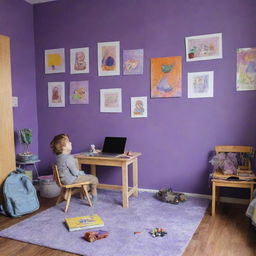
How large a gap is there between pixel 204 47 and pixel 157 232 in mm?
2179

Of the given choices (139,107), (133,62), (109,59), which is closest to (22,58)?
(109,59)

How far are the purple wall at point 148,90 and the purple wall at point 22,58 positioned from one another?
4.3 inches

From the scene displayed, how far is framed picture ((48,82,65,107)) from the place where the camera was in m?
4.21

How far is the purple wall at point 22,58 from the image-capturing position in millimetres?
3869

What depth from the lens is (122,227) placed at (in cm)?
270

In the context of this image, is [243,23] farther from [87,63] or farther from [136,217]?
[136,217]

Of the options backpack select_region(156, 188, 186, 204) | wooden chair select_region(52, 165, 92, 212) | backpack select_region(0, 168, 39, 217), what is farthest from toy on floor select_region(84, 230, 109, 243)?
backpack select_region(156, 188, 186, 204)

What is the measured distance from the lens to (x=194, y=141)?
3.55 m

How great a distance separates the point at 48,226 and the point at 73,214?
1.18 feet

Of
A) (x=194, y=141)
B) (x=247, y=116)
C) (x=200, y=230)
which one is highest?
(x=247, y=116)

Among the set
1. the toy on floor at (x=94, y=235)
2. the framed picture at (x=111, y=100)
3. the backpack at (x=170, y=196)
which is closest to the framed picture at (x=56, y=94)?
the framed picture at (x=111, y=100)

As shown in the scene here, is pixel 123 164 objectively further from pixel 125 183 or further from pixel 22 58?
pixel 22 58

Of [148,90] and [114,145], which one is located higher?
[148,90]

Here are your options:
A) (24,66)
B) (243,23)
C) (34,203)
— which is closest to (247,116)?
(243,23)
